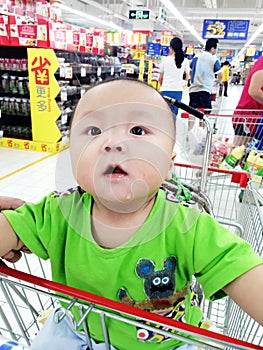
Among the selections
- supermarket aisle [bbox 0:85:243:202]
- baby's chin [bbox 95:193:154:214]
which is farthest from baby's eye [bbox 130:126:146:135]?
supermarket aisle [bbox 0:85:243:202]

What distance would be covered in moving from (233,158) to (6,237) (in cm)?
225

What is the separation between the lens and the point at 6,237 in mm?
801

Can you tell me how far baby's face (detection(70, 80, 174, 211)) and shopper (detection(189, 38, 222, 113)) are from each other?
15.1 feet

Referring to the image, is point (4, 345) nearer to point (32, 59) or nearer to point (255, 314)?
point (255, 314)

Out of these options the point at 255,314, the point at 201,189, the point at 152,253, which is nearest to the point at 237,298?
the point at 255,314

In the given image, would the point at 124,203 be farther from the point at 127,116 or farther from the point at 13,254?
the point at 13,254

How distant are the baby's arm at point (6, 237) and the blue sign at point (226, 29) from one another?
14.4 metres

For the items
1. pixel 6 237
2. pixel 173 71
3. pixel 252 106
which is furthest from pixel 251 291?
pixel 173 71

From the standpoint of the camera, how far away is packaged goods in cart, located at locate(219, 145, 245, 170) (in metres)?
2.70

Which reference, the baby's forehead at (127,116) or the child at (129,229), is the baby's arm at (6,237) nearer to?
the child at (129,229)

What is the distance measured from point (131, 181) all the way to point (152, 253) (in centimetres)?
23

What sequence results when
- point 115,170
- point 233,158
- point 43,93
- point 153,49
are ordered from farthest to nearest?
point 153,49
point 43,93
point 233,158
point 115,170

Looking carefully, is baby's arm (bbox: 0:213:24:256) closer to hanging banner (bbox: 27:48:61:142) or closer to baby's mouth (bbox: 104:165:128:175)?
baby's mouth (bbox: 104:165:128:175)

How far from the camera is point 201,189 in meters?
1.68
